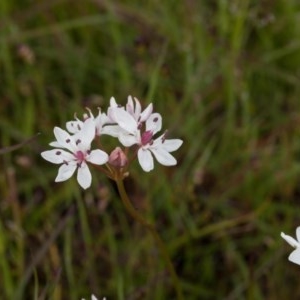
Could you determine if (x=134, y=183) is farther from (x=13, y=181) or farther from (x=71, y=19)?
(x=71, y=19)

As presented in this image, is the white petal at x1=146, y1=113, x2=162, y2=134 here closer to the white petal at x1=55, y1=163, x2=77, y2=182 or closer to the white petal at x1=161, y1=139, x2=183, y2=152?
the white petal at x1=161, y1=139, x2=183, y2=152

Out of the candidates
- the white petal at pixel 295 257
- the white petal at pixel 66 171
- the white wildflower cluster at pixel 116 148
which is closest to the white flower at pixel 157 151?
the white wildflower cluster at pixel 116 148

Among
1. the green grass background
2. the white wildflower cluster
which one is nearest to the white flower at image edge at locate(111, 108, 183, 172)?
the white wildflower cluster

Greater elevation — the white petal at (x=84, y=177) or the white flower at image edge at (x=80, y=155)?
the white flower at image edge at (x=80, y=155)

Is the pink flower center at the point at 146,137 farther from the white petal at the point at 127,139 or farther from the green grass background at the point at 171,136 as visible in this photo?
the green grass background at the point at 171,136

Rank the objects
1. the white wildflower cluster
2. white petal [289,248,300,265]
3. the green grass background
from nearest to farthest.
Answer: white petal [289,248,300,265], the white wildflower cluster, the green grass background

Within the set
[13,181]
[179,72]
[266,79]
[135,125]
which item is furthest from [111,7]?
[135,125]

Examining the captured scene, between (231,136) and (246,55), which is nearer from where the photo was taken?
(231,136)
